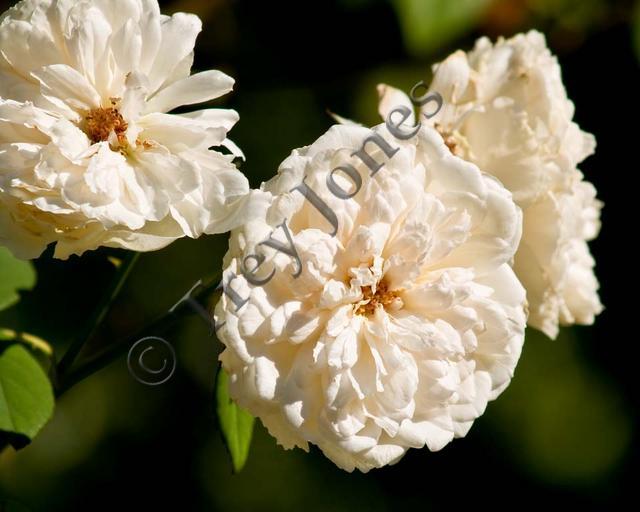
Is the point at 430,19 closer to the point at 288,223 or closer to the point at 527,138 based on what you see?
the point at 527,138

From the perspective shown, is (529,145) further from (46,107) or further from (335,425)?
(46,107)

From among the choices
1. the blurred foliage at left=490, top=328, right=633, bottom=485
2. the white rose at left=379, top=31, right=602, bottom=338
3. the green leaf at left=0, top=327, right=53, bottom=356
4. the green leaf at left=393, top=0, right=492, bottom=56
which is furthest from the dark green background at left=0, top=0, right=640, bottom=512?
the green leaf at left=0, top=327, right=53, bottom=356

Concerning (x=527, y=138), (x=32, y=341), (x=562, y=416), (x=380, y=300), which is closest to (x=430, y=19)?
(x=527, y=138)

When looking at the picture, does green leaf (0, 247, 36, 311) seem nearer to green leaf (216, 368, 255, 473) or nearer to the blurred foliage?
green leaf (216, 368, 255, 473)

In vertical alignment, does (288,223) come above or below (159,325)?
above

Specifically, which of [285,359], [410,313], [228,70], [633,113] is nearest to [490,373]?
[410,313]

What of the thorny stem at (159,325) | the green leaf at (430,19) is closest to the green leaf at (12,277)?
the thorny stem at (159,325)
